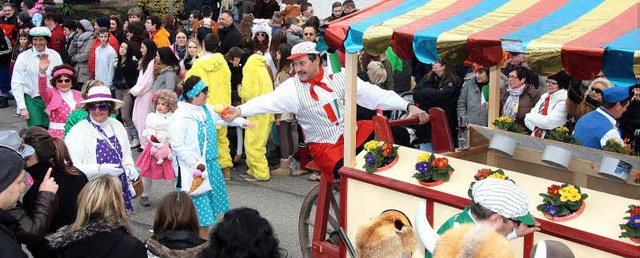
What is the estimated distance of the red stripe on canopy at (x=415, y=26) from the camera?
5.40 meters

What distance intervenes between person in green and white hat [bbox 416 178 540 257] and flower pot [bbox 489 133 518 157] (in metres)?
2.45

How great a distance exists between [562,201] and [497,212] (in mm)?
1010

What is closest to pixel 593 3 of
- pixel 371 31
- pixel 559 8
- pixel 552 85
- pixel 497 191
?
pixel 559 8

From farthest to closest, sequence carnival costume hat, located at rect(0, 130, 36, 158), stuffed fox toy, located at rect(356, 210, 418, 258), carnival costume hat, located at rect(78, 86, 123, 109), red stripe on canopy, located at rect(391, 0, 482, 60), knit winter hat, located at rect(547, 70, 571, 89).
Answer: knit winter hat, located at rect(547, 70, 571, 89) < carnival costume hat, located at rect(78, 86, 123, 109) < red stripe on canopy, located at rect(391, 0, 482, 60) < carnival costume hat, located at rect(0, 130, 36, 158) < stuffed fox toy, located at rect(356, 210, 418, 258)

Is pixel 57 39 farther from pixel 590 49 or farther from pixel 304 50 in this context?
pixel 590 49

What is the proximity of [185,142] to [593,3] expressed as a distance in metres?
3.80

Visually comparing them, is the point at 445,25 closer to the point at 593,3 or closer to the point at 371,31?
the point at 371,31

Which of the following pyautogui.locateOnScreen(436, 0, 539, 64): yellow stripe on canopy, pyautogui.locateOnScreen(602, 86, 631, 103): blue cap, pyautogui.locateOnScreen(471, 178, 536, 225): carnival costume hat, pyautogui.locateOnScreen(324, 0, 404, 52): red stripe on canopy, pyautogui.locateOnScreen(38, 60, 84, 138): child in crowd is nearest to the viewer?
pyautogui.locateOnScreen(471, 178, 536, 225): carnival costume hat

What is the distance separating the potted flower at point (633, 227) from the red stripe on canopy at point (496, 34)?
1.24 m

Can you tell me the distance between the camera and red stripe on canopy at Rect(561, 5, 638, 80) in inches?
176

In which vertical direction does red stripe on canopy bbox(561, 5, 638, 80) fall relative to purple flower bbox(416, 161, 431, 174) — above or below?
above

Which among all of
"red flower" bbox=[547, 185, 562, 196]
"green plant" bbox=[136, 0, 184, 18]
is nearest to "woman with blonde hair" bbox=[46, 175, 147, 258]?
"red flower" bbox=[547, 185, 562, 196]

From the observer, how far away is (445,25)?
5383 mm

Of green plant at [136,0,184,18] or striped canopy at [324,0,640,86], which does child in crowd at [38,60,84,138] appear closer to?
striped canopy at [324,0,640,86]
